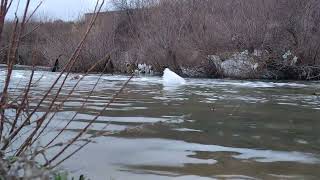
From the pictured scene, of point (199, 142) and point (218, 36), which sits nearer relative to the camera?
point (199, 142)

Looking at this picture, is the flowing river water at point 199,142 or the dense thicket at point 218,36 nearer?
the flowing river water at point 199,142

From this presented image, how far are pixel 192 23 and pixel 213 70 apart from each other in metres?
3.97

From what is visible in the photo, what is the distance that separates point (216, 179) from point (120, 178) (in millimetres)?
971

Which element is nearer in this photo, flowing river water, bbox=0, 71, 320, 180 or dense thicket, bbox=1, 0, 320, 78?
flowing river water, bbox=0, 71, 320, 180

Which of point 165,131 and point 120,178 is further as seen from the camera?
point 165,131

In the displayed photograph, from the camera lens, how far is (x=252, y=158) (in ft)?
20.7

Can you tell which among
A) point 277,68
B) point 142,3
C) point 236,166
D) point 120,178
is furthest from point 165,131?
point 142,3

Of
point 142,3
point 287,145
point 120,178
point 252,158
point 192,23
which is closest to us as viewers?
point 120,178

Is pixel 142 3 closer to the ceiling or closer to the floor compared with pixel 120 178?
closer to the ceiling

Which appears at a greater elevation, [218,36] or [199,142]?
[218,36]

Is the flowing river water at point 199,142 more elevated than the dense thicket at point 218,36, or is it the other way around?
the dense thicket at point 218,36

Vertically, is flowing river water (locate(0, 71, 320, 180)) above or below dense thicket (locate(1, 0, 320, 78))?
below

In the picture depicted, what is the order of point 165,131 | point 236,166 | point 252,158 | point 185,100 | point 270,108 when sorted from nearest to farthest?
point 236,166, point 252,158, point 165,131, point 270,108, point 185,100

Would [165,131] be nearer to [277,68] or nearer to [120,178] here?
[120,178]
